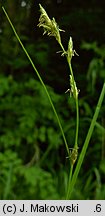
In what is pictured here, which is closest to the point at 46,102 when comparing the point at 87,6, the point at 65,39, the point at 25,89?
the point at 25,89

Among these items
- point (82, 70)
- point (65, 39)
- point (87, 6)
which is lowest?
point (82, 70)

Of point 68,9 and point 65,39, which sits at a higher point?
point 68,9

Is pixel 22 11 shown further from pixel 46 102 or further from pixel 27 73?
pixel 46 102

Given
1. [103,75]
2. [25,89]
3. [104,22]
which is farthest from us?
[104,22]

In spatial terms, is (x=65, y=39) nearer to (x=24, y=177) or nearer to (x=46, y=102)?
(x=46, y=102)

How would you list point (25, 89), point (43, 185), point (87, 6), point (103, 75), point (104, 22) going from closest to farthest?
point (43, 185)
point (103, 75)
point (25, 89)
point (104, 22)
point (87, 6)

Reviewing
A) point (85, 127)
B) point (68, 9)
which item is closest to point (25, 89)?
point (85, 127)

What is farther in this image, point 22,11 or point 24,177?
point 22,11
